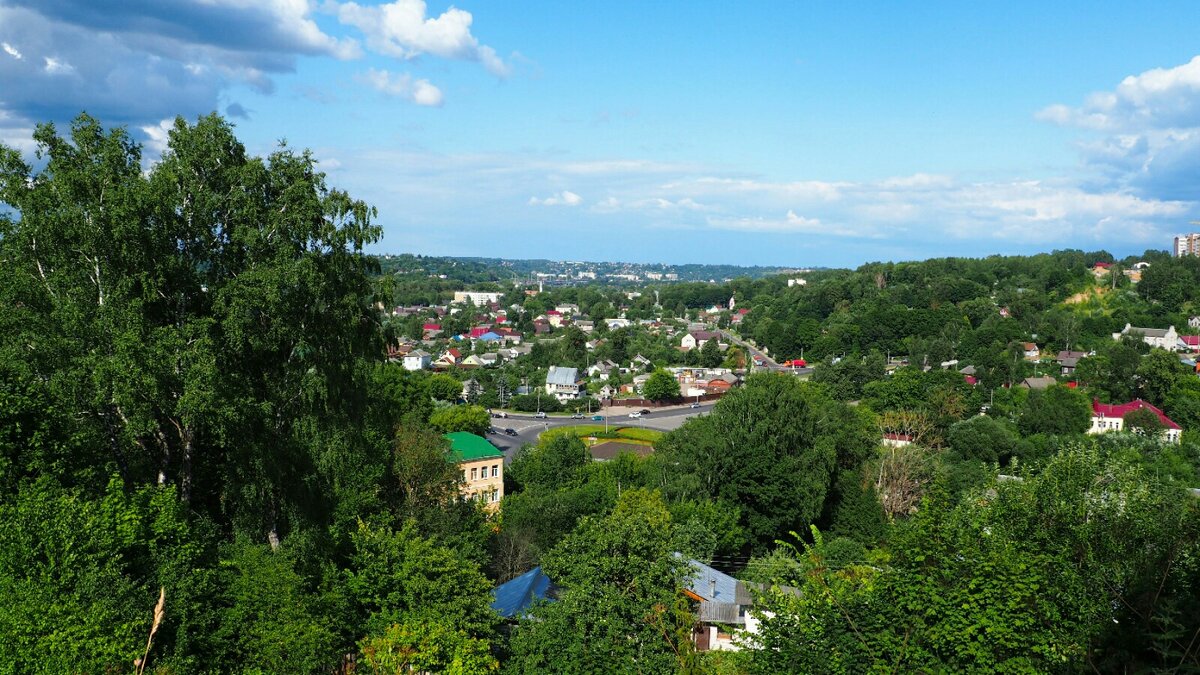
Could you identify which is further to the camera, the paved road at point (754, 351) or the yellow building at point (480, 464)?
the paved road at point (754, 351)

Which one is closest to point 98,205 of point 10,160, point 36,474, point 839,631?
point 10,160

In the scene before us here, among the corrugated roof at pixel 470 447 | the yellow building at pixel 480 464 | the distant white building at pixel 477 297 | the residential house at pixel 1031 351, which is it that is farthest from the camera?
the distant white building at pixel 477 297

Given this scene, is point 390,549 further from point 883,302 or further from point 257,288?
point 883,302

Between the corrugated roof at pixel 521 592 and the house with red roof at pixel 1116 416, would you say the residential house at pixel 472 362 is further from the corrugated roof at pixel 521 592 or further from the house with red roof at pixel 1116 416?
the corrugated roof at pixel 521 592

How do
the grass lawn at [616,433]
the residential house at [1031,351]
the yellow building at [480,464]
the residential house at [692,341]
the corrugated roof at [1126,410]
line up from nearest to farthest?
the yellow building at [480,464], the corrugated roof at [1126,410], the grass lawn at [616,433], the residential house at [1031,351], the residential house at [692,341]

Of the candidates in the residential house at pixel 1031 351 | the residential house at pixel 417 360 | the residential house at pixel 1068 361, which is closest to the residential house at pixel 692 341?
the residential house at pixel 417 360

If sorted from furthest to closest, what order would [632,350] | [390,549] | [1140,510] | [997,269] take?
[997,269] → [632,350] → [390,549] → [1140,510]
